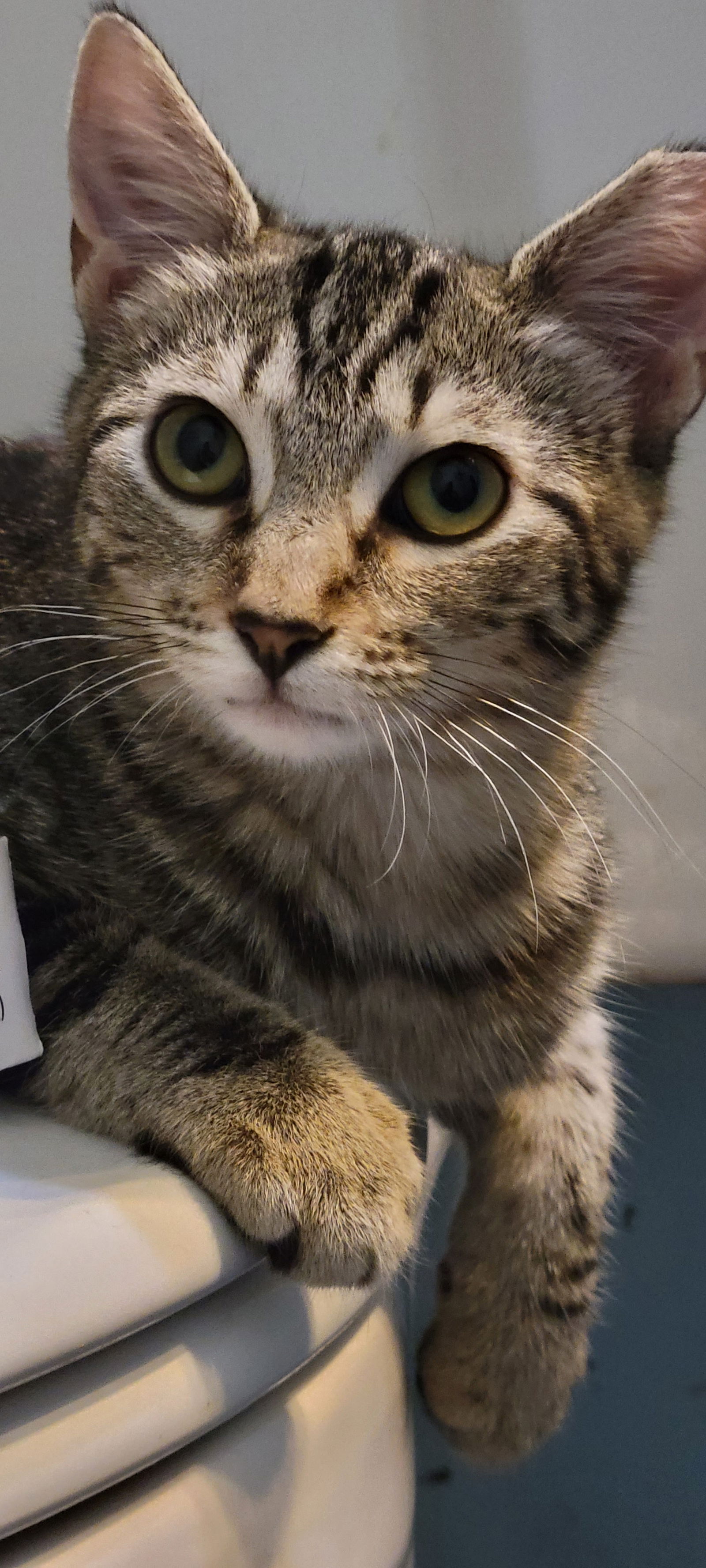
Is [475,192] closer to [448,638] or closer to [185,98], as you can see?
[185,98]

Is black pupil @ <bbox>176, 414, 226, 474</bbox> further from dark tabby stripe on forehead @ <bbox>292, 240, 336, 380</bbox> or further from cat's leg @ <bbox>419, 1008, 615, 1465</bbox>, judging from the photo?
cat's leg @ <bbox>419, 1008, 615, 1465</bbox>

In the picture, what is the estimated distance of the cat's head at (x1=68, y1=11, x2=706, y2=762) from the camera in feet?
1.41

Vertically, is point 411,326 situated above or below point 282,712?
above

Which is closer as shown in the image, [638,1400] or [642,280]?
[642,280]

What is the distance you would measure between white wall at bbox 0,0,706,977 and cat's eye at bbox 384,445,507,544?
257mm

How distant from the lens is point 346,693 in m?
0.41

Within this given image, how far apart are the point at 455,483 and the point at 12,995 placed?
28 centimetres

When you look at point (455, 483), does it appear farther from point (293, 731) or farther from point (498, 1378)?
point (498, 1378)

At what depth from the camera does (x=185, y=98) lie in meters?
0.51

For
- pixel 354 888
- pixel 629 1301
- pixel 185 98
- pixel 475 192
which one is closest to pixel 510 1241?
pixel 354 888

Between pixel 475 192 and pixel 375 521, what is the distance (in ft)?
1.75

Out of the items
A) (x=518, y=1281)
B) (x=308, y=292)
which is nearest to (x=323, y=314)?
(x=308, y=292)

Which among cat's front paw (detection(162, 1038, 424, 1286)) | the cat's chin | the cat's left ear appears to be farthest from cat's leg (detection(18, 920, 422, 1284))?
the cat's left ear

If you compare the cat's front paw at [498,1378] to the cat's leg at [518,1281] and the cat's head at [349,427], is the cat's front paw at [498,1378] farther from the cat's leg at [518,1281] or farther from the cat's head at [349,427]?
the cat's head at [349,427]
